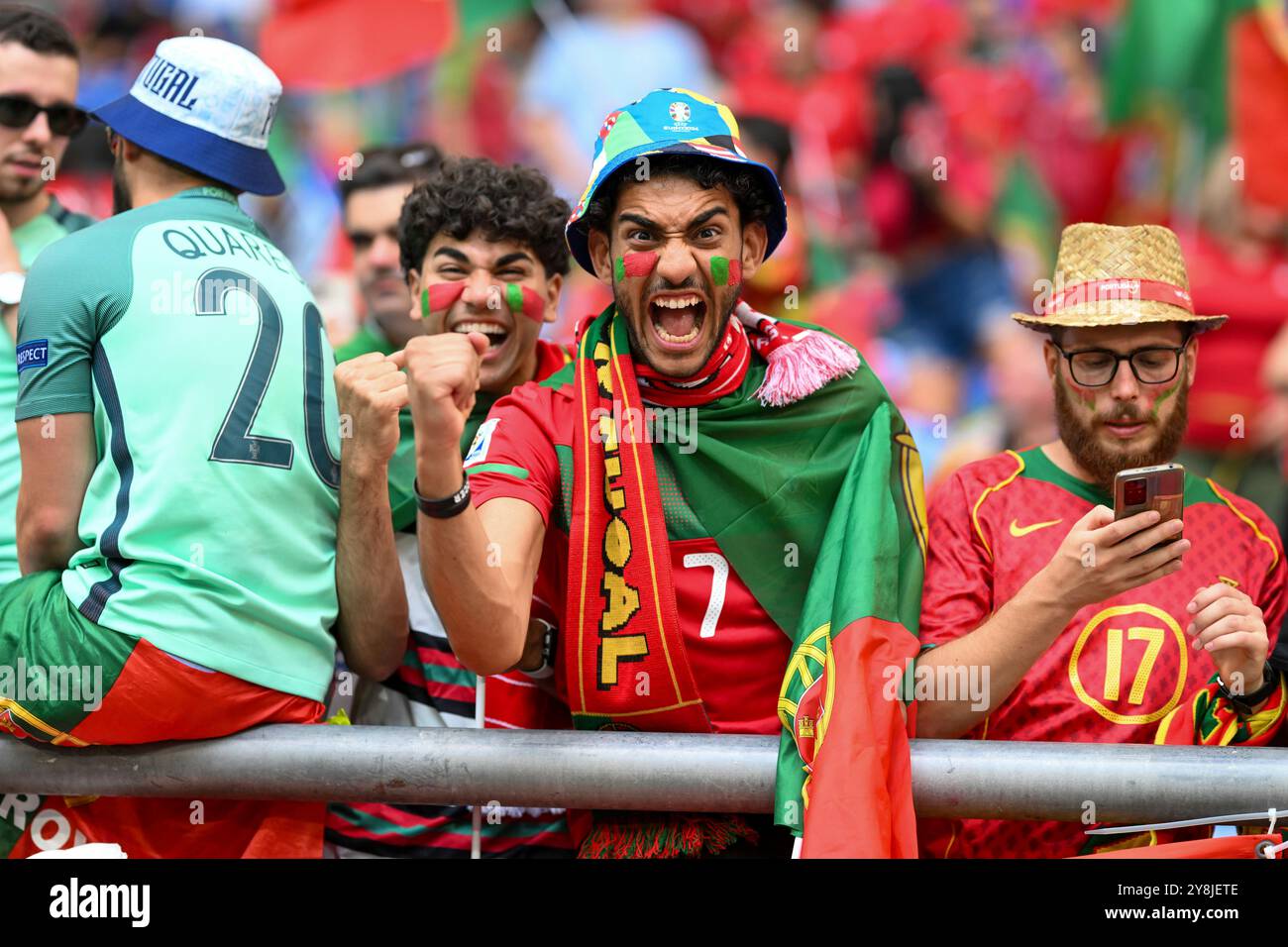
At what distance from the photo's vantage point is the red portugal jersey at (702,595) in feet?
10.2

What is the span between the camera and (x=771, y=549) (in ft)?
10.3

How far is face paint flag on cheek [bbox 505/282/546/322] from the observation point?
141 inches

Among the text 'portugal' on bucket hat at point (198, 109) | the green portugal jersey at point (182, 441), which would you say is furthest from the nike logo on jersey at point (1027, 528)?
the text 'portugal' on bucket hat at point (198, 109)

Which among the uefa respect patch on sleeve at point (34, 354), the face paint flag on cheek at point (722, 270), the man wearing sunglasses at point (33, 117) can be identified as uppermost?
the man wearing sunglasses at point (33, 117)

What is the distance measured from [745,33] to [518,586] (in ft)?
15.3

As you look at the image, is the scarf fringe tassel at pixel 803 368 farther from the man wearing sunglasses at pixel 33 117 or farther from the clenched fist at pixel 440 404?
the man wearing sunglasses at pixel 33 117

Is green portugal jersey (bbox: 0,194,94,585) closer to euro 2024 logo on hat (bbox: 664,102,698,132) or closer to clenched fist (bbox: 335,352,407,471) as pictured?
clenched fist (bbox: 335,352,407,471)

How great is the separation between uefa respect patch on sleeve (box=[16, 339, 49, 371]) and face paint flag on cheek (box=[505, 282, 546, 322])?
1.05 meters

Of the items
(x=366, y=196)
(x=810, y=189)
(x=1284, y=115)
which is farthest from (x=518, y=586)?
(x=1284, y=115)

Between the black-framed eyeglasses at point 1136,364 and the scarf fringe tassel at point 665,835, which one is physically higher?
the black-framed eyeglasses at point 1136,364

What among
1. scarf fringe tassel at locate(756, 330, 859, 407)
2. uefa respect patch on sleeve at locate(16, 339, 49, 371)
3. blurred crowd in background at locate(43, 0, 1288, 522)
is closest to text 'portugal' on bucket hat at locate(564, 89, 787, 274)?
scarf fringe tassel at locate(756, 330, 859, 407)

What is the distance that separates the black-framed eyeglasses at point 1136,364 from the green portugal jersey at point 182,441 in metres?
1.63

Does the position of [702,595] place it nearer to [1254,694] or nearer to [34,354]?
[1254,694]

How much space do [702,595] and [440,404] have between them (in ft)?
2.56
